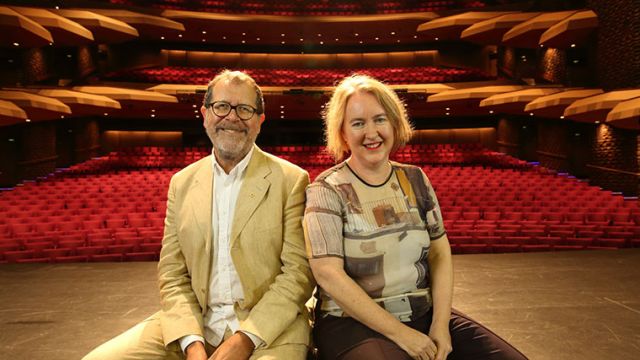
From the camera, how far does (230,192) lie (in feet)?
4.58

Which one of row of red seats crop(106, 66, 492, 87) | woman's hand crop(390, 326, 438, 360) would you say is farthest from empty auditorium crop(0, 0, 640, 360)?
row of red seats crop(106, 66, 492, 87)

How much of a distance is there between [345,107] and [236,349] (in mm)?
770

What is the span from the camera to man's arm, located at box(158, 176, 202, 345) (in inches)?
49.9

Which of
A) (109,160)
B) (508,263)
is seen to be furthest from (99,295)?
(109,160)

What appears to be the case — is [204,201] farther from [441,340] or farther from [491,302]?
[491,302]

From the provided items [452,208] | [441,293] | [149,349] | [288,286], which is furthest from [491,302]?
[452,208]

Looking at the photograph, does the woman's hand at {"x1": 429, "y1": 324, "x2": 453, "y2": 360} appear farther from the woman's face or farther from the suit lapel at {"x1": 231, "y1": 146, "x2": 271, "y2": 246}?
the suit lapel at {"x1": 231, "y1": 146, "x2": 271, "y2": 246}

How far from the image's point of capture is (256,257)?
1.33 metres

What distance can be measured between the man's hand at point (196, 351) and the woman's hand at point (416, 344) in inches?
21.2

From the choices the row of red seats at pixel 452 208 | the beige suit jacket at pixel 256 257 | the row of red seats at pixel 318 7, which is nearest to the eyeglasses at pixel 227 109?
the beige suit jacket at pixel 256 257

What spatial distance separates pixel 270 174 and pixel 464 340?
2.54 ft

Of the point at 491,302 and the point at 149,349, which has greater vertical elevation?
the point at 149,349

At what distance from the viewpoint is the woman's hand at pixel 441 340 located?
3.91 ft

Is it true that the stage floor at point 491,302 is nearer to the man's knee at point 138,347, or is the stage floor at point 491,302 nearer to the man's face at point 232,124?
the man's knee at point 138,347
